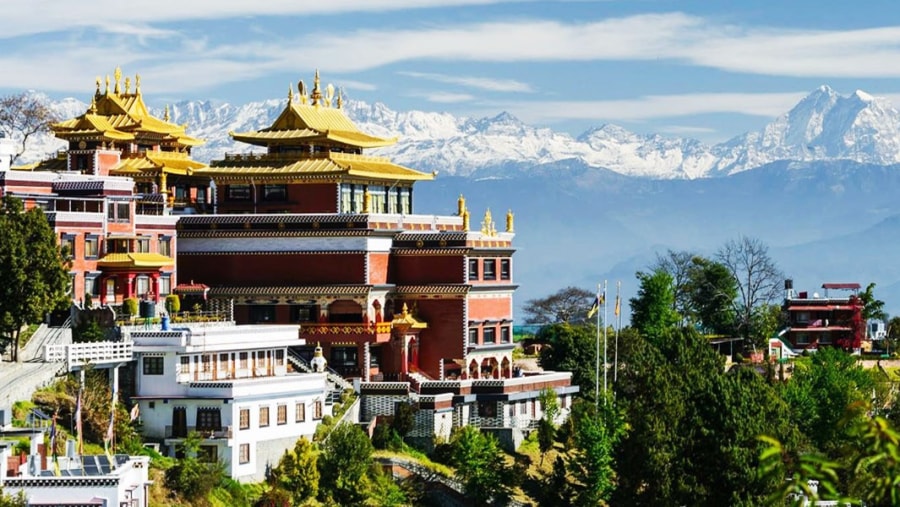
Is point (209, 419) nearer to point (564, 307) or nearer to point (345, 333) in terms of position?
point (345, 333)

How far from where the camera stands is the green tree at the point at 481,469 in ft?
284

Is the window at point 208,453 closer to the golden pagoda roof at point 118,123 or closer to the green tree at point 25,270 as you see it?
the green tree at point 25,270

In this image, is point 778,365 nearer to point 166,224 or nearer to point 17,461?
point 166,224

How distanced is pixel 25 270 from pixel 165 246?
16.1 m

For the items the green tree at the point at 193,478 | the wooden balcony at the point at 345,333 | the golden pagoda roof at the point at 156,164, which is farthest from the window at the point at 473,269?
the green tree at the point at 193,478

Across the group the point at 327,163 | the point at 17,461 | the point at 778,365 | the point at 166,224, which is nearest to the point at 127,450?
the point at 17,461

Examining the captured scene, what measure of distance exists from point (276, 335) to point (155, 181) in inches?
962

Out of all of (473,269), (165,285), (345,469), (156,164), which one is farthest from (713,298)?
(345,469)

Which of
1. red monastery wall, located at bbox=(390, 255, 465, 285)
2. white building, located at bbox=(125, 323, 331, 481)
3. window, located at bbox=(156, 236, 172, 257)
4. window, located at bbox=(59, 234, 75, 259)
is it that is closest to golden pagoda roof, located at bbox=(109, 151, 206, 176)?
window, located at bbox=(156, 236, 172, 257)

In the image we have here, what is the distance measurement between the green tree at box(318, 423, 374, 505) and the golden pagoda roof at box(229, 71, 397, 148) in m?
28.2

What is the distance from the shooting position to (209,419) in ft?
270

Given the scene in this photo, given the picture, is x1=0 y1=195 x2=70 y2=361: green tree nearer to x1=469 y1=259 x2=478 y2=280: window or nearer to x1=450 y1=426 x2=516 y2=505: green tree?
x1=450 y1=426 x2=516 y2=505: green tree

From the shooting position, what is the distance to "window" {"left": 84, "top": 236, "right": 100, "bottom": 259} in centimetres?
9356

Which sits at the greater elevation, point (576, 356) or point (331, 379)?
point (576, 356)
